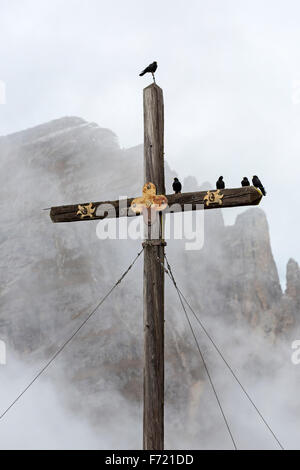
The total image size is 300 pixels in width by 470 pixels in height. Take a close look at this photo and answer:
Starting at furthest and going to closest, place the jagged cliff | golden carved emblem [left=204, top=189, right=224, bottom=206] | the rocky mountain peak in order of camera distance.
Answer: the rocky mountain peak < the jagged cliff < golden carved emblem [left=204, top=189, right=224, bottom=206]

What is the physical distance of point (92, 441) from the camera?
44.6 metres

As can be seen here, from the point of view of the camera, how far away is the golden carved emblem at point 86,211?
625 centimetres

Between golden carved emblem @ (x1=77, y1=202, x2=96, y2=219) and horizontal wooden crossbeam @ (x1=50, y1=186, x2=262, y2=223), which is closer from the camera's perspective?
horizontal wooden crossbeam @ (x1=50, y1=186, x2=262, y2=223)

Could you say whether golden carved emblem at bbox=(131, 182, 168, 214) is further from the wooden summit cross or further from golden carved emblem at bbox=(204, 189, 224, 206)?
golden carved emblem at bbox=(204, 189, 224, 206)

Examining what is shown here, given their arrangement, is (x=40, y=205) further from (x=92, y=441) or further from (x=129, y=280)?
(x=92, y=441)

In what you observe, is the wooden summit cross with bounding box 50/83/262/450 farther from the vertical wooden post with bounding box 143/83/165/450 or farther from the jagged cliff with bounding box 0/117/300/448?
the jagged cliff with bounding box 0/117/300/448

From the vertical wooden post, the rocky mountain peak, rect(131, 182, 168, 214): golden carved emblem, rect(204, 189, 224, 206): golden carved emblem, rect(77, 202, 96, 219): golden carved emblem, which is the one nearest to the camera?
the vertical wooden post

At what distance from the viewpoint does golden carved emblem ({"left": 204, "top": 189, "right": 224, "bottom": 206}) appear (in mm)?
5539

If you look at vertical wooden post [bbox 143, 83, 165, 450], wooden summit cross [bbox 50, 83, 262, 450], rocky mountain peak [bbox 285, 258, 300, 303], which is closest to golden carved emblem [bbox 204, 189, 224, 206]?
wooden summit cross [bbox 50, 83, 262, 450]

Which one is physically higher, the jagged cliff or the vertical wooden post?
the jagged cliff

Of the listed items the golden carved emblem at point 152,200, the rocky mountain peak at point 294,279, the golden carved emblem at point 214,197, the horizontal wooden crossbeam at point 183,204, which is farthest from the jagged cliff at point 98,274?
the golden carved emblem at point 214,197

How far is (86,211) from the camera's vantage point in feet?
20.7

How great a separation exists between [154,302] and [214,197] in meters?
1.51

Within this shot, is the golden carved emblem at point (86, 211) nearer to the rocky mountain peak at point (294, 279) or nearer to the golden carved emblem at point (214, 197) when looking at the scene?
the golden carved emblem at point (214, 197)
